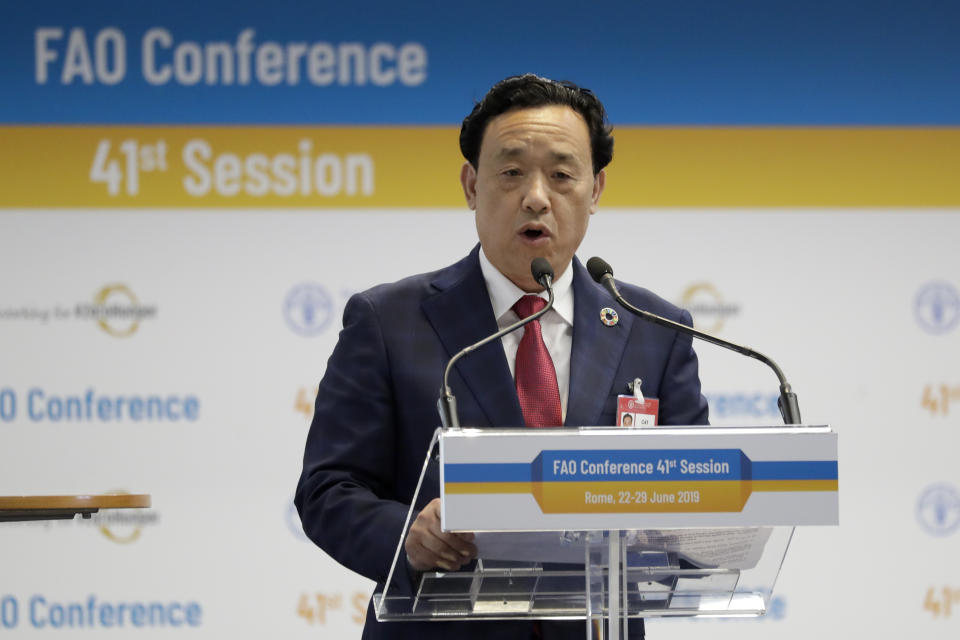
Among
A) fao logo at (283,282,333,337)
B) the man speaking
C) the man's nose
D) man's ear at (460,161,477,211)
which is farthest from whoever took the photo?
fao logo at (283,282,333,337)

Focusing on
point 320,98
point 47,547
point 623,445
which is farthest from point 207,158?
point 623,445

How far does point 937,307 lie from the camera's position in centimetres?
416

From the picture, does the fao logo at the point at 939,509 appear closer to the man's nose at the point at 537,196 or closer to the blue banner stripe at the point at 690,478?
the man's nose at the point at 537,196

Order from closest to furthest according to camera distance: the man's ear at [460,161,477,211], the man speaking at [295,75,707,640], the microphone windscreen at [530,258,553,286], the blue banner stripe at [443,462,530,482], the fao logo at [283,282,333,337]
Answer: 1. the blue banner stripe at [443,462,530,482]
2. the microphone windscreen at [530,258,553,286]
3. the man speaking at [295,75,707,640]
4. the man's ear at [460,161,477,211]
5. the fao logo at [283,282,333,337]

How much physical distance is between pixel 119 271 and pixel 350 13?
1.18 meters

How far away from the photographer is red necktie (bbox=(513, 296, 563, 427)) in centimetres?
201

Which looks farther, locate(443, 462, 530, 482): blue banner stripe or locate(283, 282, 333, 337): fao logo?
locate(283, 282, 333, 337): fao logo

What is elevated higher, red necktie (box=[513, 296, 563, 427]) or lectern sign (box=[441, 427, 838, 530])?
red necktie (box=[513, 296, 563, 427])

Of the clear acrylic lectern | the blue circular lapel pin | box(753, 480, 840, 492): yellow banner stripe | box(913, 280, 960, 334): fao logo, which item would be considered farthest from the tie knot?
box(913, 280, 960, 334): fao logo

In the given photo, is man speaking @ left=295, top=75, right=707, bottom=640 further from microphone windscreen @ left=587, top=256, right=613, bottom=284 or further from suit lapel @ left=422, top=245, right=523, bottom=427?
microphone windscreen @ left=587, top=256, right=613, bottom=284

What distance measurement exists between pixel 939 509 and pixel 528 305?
2582mm

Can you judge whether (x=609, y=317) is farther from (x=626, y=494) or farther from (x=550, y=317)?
(x=626, y=494)

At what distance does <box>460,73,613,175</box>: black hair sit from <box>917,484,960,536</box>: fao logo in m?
2.42

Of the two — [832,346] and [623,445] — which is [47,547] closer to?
[832,346]
